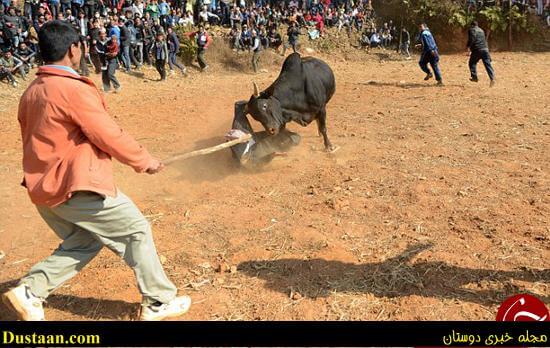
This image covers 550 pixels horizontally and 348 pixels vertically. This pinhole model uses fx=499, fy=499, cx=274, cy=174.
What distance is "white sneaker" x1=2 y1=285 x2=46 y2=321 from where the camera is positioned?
3.04m

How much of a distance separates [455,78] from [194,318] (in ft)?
42.6

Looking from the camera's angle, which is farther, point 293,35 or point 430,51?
point 293,35

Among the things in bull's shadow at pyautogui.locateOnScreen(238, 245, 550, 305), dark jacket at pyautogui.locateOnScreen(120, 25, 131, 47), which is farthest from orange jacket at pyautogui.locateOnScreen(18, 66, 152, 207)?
dark jacket at pyautogui.locateOnScreen(120, 25, 131, 47)

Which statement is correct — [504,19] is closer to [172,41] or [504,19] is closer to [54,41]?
[172,41]

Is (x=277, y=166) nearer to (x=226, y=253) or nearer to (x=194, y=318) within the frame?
(x=226, y=253)

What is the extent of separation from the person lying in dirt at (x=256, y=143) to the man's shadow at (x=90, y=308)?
329cm

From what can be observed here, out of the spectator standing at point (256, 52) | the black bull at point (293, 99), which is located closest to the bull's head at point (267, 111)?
the black bull at point (293, 99)

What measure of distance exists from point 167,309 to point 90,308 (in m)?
0.67

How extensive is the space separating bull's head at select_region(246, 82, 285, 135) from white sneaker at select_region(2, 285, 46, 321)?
4162 mm

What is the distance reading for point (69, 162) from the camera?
2945 millimetres

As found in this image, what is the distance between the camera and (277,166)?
709 centimetres

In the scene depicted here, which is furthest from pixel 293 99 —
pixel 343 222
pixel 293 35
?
pixel 293 35

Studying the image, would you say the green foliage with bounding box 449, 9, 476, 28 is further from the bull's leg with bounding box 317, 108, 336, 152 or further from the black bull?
the bull's leg with bounding box 317, 108, 336, 152

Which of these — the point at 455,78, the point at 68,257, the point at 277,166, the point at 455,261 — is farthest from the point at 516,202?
the point at 455,78
